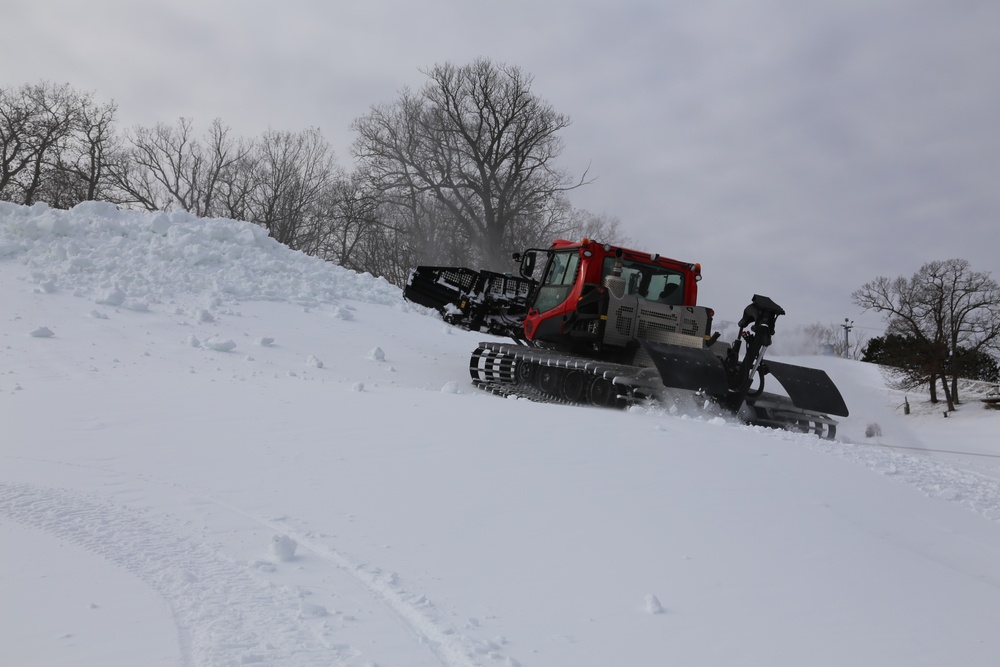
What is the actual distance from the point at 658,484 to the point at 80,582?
3.46 metres

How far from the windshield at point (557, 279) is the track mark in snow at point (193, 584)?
7.90 m

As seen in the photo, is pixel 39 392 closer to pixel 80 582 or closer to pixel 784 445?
pixel 80 582

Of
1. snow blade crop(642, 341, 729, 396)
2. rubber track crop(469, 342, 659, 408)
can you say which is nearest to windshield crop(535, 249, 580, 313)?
rubber track crop(469, 342, 659, 408)

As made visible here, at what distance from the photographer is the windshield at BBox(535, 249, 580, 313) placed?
11625 millimetres

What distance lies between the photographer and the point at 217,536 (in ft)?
13.7

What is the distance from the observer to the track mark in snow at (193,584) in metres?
2.93

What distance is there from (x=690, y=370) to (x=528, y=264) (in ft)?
10.9

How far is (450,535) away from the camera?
4273mm

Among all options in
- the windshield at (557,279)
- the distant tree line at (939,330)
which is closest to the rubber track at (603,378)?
the windshield at (557,279)

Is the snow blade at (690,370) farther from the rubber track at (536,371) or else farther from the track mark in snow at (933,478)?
the track mark in snow at (933,478)

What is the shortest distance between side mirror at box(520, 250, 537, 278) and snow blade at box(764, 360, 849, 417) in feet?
11.8

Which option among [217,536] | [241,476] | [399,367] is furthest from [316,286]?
[217,536]

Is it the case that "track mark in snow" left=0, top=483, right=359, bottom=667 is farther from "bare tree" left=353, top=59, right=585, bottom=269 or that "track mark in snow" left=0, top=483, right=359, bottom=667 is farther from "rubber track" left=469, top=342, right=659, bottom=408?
"bare tree" left=353, top=59, right=585, bottom=269

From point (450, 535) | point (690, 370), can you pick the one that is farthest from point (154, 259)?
point (450, 535)
